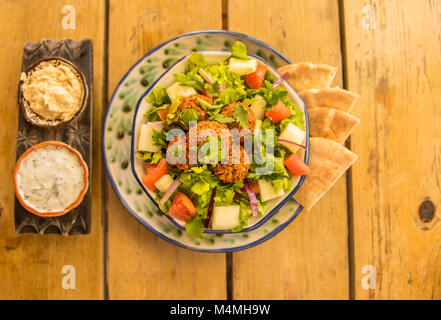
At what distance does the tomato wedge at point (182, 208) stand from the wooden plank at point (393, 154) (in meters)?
1.23

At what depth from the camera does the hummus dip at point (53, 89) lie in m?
2.16

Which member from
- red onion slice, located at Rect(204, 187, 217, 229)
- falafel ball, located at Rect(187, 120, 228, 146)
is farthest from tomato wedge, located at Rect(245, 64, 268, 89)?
red onion slice, located at Rect(204, 187, 217, 229)

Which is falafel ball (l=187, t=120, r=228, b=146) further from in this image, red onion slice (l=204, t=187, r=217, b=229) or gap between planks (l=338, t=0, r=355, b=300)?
gap between planks (l=338, t=0, r=355, b=300)

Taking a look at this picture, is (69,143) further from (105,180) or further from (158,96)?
(158,96)

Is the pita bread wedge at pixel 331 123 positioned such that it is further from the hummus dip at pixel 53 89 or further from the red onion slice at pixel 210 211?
the hummus dip at pixel 53 89

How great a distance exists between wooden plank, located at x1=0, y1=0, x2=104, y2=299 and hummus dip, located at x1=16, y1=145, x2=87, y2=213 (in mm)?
230

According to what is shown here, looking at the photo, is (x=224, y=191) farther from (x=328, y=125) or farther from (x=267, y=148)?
(x=328, y=125)

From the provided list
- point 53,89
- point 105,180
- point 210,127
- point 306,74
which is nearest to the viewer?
point 210,127

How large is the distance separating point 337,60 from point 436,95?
79 cm

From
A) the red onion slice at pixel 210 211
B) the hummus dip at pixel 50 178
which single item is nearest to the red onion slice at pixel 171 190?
the red onion slice at pixel 210 211

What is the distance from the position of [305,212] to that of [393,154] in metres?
0.78

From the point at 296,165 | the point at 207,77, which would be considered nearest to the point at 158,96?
the point at 207,77

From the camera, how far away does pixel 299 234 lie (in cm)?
247

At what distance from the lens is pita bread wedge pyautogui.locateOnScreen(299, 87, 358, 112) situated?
87.6 inches
